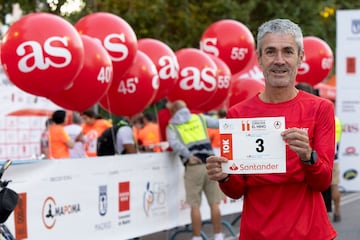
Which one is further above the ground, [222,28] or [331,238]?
[222,28]

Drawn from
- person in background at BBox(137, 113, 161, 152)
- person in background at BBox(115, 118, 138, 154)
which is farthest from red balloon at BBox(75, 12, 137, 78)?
person in background at BBox(137, 113, 161, 152)

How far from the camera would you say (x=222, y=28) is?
15328mm

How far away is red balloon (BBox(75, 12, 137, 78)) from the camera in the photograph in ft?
37.0

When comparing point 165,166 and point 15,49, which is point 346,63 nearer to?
point 165,166

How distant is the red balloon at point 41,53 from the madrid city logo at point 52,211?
1.21 metres

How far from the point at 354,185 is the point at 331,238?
1597cm

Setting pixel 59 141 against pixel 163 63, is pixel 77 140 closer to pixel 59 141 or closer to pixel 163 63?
pixel 59 141

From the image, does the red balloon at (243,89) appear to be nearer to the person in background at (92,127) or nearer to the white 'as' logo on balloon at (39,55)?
the person in background at (92,127)

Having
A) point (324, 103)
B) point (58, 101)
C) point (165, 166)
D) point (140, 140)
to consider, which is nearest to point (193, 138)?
point (165, 166)

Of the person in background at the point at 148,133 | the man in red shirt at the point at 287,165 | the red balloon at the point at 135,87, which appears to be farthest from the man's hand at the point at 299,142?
the person in background at the point at 148,133

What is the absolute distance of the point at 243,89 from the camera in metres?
15.1

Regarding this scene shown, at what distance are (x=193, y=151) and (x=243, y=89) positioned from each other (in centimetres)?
328

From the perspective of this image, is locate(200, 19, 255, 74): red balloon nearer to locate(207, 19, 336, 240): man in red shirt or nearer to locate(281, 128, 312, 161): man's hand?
locate(207, 19, 336, 240): man in red shirt

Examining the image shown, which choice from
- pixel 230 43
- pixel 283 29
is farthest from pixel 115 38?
pixel 283 29
